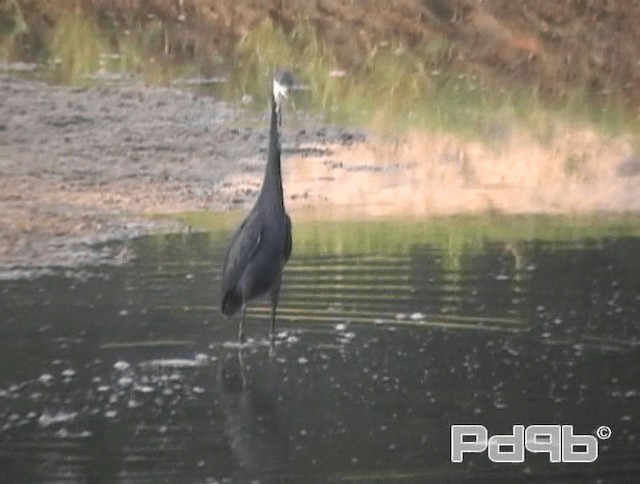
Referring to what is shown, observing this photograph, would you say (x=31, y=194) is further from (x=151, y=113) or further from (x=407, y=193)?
(x=407, y=193)

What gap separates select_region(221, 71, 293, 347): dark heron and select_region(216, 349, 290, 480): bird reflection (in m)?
0.12

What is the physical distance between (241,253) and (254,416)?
1.55 ft

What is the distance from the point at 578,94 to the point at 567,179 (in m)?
0.51

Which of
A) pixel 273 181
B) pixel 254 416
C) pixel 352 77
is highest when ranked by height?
pixel 352 77

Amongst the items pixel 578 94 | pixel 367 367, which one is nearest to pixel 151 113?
pixel 578 94

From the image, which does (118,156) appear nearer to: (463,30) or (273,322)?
(463,30)

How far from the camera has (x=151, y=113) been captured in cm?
438

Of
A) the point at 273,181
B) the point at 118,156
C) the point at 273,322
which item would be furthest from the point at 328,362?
the point at 118,156

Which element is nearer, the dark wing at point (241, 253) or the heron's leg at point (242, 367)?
the heron's leg at point (242, 367)

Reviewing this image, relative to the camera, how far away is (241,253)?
288 centimetres

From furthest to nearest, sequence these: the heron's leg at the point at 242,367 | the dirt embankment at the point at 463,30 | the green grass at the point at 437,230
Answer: the dirt embankment at the point at 463,30
the green grass at the point at 437,230
the heron's leg at the point at 242,367

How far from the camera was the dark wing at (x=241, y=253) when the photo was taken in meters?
2.88

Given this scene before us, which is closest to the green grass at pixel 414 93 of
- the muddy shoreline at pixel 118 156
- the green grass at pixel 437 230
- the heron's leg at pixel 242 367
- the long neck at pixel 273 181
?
the muddy shoreline at pixel 118 156

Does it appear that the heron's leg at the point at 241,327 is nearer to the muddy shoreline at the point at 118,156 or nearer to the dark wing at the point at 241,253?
the dark wing at the point at 241,253
